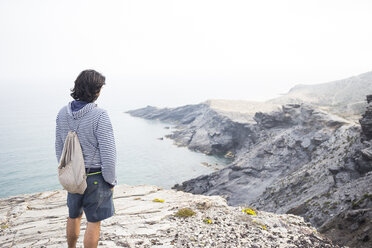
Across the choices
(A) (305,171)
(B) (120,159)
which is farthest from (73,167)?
(B) (120,159)

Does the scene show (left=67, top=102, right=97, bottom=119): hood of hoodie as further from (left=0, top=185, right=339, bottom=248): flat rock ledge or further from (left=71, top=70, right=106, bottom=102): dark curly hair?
(left=0, top=185, right=339, bottom=248): flat rock ledge

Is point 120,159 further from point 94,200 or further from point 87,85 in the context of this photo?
point 87,85

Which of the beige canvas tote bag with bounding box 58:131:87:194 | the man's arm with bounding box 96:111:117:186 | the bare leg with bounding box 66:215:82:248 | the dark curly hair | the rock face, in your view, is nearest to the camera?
the beige canvas tote bag with bounding box 58:131:87:194

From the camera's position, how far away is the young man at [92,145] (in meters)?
5.37

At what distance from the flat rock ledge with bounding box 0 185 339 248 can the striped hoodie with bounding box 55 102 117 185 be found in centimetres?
405

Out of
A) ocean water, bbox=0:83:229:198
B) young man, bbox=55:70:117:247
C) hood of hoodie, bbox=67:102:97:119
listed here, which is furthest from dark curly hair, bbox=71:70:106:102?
A: ocean water, bbox=0:83:229:198

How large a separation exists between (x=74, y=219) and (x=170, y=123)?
127 m

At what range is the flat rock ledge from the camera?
8617mm

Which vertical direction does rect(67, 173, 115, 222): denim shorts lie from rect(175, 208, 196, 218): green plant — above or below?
above

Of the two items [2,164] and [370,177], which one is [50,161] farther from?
[370,177]

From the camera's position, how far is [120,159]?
74.4 m

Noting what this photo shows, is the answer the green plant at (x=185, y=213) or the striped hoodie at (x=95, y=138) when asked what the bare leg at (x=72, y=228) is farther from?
the green plant at (x=185, y=213)

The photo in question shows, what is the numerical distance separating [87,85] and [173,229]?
242 inches

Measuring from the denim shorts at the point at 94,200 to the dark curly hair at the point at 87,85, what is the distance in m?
1.67
